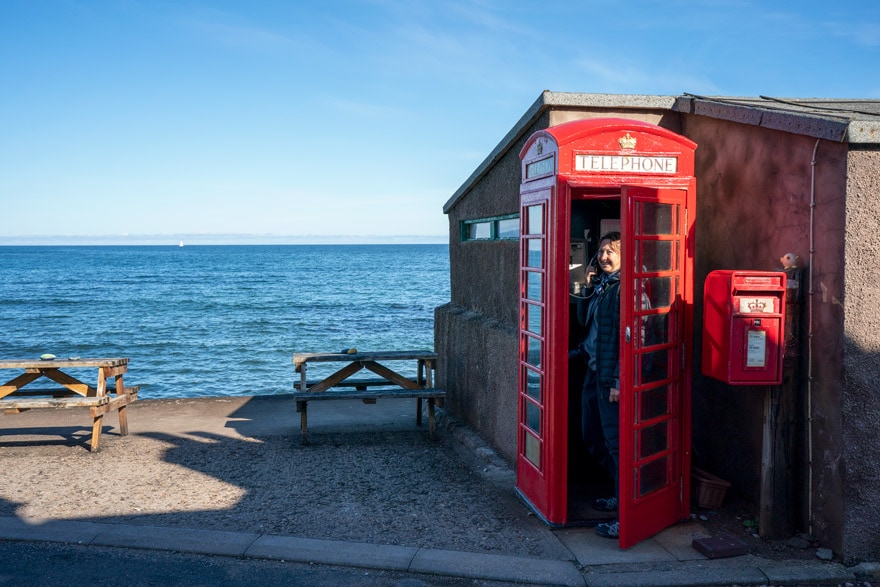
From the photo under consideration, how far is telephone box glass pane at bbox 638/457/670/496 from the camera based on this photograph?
16.5 ft

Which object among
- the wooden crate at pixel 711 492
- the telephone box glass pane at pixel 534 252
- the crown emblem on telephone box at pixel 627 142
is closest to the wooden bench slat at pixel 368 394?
the telephone box glass pane at pixel 534 252

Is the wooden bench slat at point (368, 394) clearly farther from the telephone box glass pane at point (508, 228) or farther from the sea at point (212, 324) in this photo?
the sea at point (212, 324)

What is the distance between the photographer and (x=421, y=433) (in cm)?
891

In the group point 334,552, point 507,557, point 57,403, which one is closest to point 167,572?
point 334,552

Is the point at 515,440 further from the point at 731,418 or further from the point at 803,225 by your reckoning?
the point at 803,225

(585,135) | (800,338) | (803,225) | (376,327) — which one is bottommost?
(376,327)

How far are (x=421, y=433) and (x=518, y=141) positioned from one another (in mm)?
3672

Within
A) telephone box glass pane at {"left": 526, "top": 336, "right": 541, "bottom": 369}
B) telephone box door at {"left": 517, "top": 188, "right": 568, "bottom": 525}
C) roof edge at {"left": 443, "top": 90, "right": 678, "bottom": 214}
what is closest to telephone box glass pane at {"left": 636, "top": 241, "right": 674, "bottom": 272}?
telephone box door at {"left": 517, "top": 188, "right": 568, "bottom": 525}

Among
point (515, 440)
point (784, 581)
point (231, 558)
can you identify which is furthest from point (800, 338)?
point (231, 558)

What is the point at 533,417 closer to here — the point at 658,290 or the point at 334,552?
the point at 658,290

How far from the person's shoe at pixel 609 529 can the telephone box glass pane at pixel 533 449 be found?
0.61 m

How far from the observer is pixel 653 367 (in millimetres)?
5086

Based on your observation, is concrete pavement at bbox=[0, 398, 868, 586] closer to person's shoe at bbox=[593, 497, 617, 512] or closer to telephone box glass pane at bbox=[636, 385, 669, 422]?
person's shoe at bbox=[593, 497, 617, 512]

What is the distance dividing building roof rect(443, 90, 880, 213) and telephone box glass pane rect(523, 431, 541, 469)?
8.51 feet
